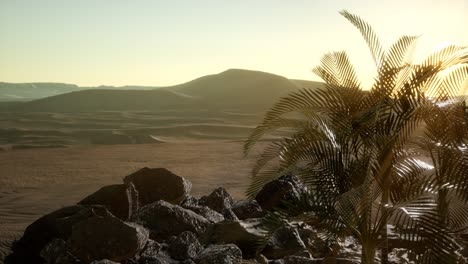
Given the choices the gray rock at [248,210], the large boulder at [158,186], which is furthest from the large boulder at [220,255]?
the large boulder at [158,186]

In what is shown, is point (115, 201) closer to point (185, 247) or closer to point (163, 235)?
point (163, 235)

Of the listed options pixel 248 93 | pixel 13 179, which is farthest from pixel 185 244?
pixel 248 93

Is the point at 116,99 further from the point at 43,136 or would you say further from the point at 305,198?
the point at 305,198

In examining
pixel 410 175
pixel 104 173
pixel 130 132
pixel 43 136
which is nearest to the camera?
pixel 410 175

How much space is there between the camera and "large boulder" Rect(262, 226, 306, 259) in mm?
8836

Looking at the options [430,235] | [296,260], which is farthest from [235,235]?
[430,235]

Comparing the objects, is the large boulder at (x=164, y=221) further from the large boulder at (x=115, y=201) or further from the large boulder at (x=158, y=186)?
the large boulder at (x=158, y=186)

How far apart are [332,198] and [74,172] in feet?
56.9

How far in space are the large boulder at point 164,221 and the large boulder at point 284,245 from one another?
57.1 inches

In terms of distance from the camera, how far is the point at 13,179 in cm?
1988

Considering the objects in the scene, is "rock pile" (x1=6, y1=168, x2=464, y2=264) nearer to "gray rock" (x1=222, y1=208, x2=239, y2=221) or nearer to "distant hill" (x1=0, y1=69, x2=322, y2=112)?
"gray rock" (x1=222, y1=208, x2=239, y2=221)

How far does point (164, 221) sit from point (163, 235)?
0.25 meters

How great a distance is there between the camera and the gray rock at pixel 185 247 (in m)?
8.49

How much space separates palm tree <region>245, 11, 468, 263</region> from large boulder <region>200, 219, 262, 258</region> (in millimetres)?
2197
